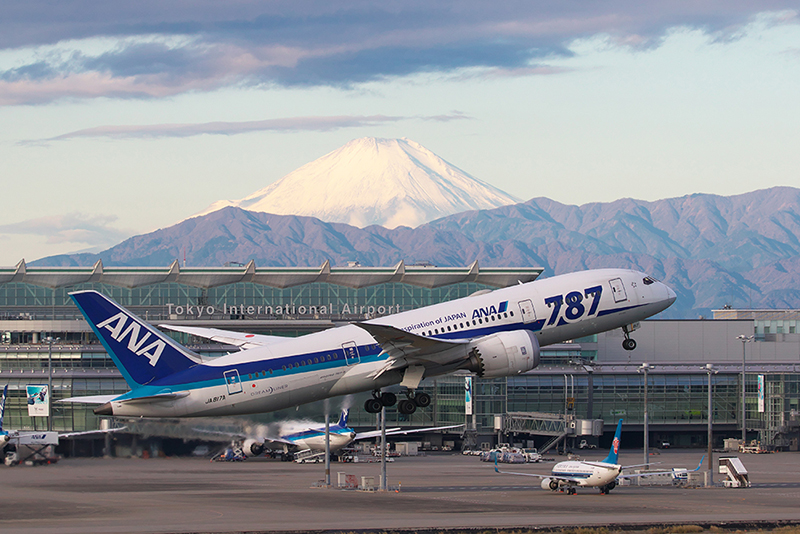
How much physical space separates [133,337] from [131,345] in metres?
0.50

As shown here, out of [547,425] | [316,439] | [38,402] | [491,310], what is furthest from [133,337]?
[547,425]

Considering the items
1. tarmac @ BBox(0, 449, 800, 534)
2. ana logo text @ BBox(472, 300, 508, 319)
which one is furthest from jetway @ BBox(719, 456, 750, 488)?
ana logo text @ BBox(472, 300, 508, 319)

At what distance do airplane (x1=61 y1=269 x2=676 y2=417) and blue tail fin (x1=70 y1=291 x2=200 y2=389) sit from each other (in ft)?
0.20

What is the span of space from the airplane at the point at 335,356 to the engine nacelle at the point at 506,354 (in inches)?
2.4

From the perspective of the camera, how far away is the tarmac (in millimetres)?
86625

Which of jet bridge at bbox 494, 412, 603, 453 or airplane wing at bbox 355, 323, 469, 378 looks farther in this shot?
jet bridge at bbox 494, 412, 603, 453

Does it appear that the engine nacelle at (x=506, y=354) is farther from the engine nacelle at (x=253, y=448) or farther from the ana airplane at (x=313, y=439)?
the engine nacelle at (x=253, y=448)

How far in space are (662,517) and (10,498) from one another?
62334 mm

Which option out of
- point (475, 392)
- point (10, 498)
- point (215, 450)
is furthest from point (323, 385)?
point (475, 392)

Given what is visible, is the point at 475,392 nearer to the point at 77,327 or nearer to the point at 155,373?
the point at 77,327

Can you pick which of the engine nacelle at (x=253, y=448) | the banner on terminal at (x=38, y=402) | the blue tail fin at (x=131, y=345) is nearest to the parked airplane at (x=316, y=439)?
the engine nacelle at (x=253, y=448)

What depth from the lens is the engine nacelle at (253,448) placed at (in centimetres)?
14575

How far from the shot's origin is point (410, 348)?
63.4 metres

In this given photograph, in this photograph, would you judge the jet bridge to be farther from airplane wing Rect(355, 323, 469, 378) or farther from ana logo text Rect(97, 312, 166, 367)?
ana logo text Rect(97, 312, 166, 367)
